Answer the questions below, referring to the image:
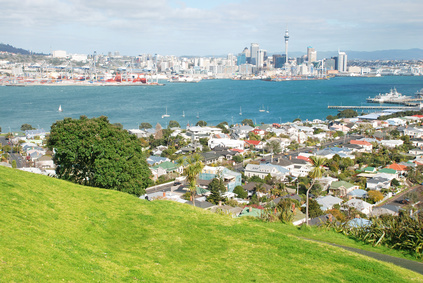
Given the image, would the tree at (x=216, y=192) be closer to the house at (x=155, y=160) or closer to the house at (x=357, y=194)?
the house at (x=357, y=194)

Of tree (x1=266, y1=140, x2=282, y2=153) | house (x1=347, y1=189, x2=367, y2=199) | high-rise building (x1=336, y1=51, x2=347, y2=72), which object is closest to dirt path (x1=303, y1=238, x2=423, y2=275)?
house (x1=347, y1=189, x2=367, y2=199)

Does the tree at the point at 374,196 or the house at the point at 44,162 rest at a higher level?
the house at the point at 44,162

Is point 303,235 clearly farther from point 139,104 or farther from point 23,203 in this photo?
point 139,104

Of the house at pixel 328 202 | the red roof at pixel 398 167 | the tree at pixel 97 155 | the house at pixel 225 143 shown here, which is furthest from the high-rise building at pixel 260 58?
the tree at pixel 97 155

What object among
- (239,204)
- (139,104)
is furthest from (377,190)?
(139,104)

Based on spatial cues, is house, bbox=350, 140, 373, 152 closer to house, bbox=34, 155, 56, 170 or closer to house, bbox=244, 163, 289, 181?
house, bbox=244, 163, 289, 181
